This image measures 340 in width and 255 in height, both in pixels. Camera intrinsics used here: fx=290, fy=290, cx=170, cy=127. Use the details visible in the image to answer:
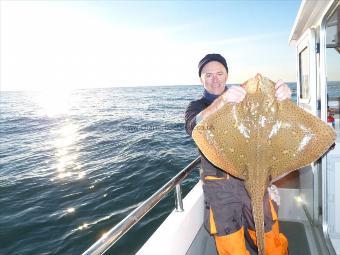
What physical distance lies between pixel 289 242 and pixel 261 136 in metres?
2.45

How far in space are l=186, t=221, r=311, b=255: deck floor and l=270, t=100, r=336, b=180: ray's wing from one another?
5.79 feet

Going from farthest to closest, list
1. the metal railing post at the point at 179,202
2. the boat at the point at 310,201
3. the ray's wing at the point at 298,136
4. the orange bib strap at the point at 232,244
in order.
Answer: the metal railing post at the point at 179,202, the boat at the point at 310,201, the orange bib strap at the point at 232,244, the ray's wing at the point at 298,136

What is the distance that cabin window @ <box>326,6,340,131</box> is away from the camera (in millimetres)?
3721

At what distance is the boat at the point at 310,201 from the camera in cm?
309

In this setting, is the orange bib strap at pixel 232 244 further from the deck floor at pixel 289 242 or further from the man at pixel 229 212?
the deck floor at pixel 289 242

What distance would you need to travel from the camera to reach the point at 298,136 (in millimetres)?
2148

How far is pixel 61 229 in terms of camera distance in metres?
7.41

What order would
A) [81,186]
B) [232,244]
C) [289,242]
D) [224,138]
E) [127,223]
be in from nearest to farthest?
1. [224,138]
2. [127,223]
3. [232,244]
4. [289,242]
5. [81,186]

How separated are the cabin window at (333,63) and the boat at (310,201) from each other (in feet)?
0.06

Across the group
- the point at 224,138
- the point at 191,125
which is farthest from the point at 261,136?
the point at 191,125

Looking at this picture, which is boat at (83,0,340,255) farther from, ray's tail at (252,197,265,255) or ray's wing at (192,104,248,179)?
ray's tail at (252,197,265,255)

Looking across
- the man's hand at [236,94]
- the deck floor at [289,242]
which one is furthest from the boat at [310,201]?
the man's hand at [236,94]

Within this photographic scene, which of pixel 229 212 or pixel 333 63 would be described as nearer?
pixel 229 212

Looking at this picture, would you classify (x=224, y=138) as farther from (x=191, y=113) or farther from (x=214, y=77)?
(x=214, y=77)
